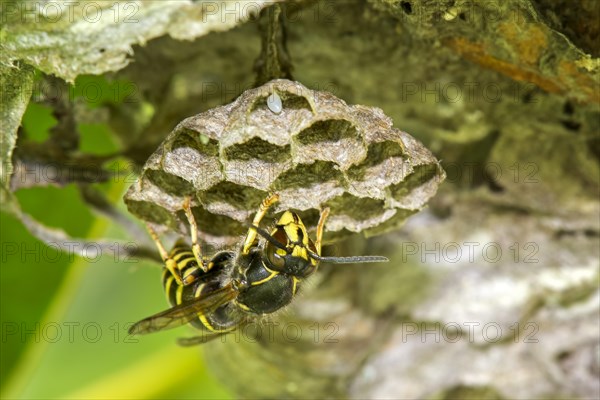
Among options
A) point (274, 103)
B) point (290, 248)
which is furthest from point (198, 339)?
point (274, 103)

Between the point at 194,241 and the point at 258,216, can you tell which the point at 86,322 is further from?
the point at 258,216

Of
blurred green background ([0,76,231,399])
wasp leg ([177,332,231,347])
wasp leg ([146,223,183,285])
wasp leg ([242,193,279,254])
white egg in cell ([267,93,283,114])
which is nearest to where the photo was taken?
white egg in cell ([267,93,283,114])

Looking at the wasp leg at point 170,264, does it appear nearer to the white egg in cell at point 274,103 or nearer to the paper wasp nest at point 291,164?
the paper wasp nest at point 291,164

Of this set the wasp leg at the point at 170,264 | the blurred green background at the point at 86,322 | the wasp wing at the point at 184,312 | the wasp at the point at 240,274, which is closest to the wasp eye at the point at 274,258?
the wasp at the point at 240,274

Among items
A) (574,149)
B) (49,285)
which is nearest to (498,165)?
(574,149)

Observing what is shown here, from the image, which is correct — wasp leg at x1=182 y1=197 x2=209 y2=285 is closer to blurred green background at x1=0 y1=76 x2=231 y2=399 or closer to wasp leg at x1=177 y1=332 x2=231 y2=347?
wasp leg at x1=177 y1=332 x2=231 y2=347

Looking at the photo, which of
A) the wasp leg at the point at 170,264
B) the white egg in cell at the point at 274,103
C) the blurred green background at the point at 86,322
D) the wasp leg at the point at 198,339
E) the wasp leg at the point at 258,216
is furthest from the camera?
the blurred green background at the point at 86,322

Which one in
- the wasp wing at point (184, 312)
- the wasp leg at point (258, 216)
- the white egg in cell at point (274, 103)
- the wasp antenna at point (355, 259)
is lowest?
the wasp wing at point (184, 312)

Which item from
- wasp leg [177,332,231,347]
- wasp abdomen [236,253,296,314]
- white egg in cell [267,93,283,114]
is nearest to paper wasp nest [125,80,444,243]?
white egg in cell [267,93,283,114]
